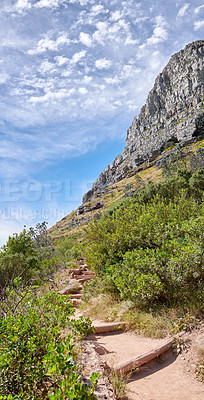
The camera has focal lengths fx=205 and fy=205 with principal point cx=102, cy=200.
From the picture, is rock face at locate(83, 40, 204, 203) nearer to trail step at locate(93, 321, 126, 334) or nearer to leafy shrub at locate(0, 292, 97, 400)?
trail step at locate(93, 321, 126, 334)

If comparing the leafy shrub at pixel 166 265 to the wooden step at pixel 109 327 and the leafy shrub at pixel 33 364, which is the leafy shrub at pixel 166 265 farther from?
the leafy shrub at pixel 33 364

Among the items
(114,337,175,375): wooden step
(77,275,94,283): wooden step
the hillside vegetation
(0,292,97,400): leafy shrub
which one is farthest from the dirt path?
(77,275,94,283): wooden step

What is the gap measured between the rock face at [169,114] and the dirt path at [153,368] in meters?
109

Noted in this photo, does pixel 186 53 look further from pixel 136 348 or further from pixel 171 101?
pixel 136 348

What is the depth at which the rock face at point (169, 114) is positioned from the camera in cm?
11299

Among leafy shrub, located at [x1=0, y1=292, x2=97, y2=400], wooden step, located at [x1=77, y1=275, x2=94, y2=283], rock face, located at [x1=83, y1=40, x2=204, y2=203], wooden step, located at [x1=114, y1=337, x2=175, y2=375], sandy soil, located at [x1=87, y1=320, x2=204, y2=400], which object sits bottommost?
sandy soil, located at [x1=87, y1=320, x2=204, y2=400]

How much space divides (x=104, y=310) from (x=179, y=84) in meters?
163

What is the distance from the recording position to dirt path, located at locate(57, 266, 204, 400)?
3555 millimetres

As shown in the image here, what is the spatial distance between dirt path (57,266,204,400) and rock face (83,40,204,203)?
108792 millimetres

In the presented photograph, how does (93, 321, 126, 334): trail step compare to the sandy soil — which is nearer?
the sandy soil

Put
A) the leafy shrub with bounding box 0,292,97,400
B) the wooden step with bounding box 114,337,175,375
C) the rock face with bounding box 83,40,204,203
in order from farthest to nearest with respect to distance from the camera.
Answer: the rock face with bounding box 83,40,204,203
the wooden step with bounding box 114,337,175,375
the leafy shrub with bounding box 0,292,97,400

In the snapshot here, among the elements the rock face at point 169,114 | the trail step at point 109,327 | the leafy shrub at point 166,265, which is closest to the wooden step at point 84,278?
the leafy shrub at point 166,265

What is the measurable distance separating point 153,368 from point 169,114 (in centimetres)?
15297

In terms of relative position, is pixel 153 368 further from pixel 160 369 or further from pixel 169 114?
pixel 169 114
